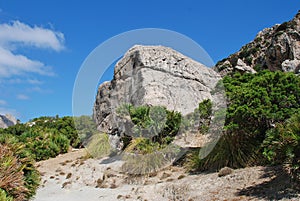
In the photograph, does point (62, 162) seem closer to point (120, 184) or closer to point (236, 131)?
point (120, 184)

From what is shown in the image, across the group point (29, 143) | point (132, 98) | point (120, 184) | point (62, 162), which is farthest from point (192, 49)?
point (29, 143)

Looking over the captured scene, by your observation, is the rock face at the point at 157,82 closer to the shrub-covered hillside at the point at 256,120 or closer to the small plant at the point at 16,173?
the shrub-covered hillside at the point at 256,120

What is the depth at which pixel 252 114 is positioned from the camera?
6930mm

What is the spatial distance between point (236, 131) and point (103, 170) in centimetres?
517

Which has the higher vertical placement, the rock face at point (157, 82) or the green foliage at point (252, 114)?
the rock face at point (157, 82)

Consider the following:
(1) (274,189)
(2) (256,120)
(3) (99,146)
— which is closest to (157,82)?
(3) (99,146)

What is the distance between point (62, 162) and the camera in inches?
522

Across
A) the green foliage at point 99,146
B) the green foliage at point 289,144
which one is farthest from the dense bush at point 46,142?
the green foliage at point 289,144

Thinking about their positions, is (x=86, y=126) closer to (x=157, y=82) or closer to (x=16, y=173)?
(x=157, y=82)

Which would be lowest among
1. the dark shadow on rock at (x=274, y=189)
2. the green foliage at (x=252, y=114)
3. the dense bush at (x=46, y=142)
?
the dark shadow on rock at (x=274, y=189)

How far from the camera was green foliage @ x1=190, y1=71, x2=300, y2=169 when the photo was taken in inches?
271

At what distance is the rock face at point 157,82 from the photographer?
1232 centimetres

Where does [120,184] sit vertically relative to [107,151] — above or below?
below

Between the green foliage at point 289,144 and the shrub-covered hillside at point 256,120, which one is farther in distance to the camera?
the shrub-covered hillside at point 256,120
